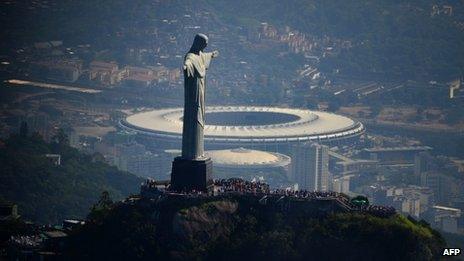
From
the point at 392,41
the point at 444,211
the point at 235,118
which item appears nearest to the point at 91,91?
the point at 235,118

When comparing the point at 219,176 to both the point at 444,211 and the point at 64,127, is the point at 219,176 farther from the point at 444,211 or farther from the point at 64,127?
the point at 64,127

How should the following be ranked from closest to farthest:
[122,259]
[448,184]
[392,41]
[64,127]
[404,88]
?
[122,259]
[448,184]
[64,127]
[404,88]
[392,41]

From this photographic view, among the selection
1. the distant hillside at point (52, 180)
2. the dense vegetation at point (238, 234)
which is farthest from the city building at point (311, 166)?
the dense vegetation at point (238, 234)

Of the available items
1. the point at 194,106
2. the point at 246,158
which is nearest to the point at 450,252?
the point at 194,106

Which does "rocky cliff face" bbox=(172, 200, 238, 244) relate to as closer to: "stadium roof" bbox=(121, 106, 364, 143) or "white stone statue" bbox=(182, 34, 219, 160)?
"white stone statue" bbox=(182, 34, 219, 160)

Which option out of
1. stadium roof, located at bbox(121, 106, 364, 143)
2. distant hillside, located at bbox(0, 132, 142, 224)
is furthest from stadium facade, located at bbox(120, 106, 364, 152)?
distant hillside, located at bbox(0, 132, 142, 224)

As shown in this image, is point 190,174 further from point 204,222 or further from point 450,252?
point 450,252
